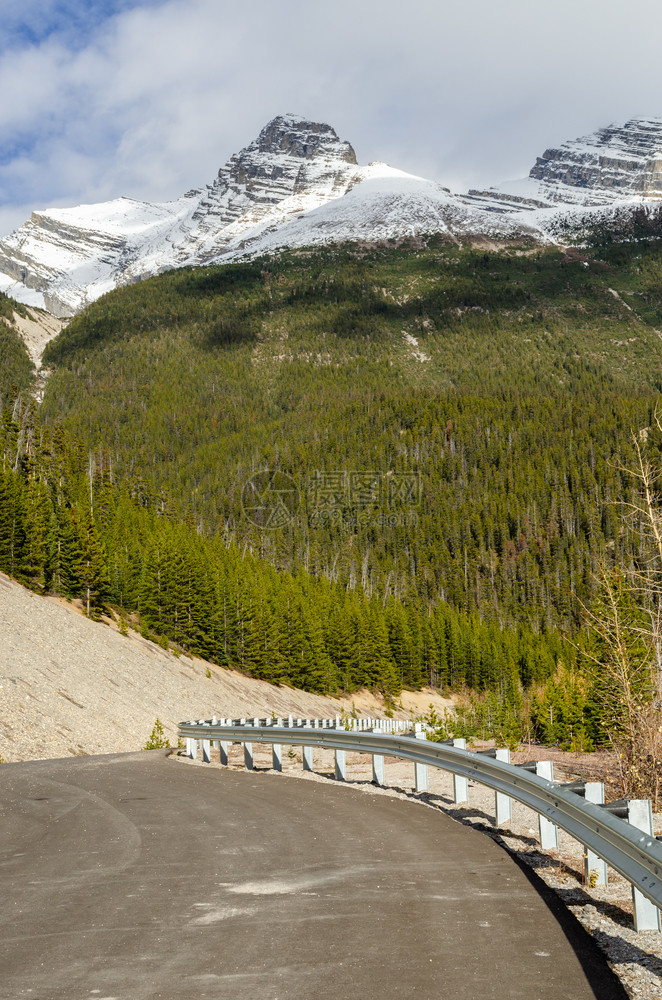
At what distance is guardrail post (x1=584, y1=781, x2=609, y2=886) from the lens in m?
7.42

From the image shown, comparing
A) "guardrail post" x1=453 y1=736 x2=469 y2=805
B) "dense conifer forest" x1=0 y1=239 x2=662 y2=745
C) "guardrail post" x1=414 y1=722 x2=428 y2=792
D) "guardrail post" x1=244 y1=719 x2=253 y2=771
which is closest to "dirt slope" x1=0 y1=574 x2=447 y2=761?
"dense conifer forest" x1=0 y1=239 x2=662 y2=745

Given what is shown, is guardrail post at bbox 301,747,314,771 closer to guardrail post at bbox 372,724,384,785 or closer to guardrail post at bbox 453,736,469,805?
guardrail post at bbox 372,724,384,785

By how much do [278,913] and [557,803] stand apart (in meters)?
2.88

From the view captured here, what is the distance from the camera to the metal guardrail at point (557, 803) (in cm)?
561

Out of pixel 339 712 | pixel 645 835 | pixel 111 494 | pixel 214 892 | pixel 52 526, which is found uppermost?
pixel 111 494

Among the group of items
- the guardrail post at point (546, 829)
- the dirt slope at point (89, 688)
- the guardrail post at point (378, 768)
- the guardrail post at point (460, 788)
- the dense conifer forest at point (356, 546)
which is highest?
the dense conifer forest at point (356, 546)

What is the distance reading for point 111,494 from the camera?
9856cm

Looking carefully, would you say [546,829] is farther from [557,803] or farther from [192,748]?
[192,748]

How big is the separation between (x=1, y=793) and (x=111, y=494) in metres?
85.0

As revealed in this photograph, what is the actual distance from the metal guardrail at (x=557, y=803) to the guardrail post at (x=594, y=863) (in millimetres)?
115

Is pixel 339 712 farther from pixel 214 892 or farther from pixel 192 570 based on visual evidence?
pixel 214 892

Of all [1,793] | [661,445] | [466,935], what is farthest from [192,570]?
[661,445]

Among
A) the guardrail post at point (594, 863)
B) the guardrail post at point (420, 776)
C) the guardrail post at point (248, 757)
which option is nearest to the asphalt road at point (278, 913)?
the guardrail post at point (594, 863)

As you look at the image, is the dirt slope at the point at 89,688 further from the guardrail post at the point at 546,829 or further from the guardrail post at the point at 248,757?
the guardrail post at the point at 546,829
